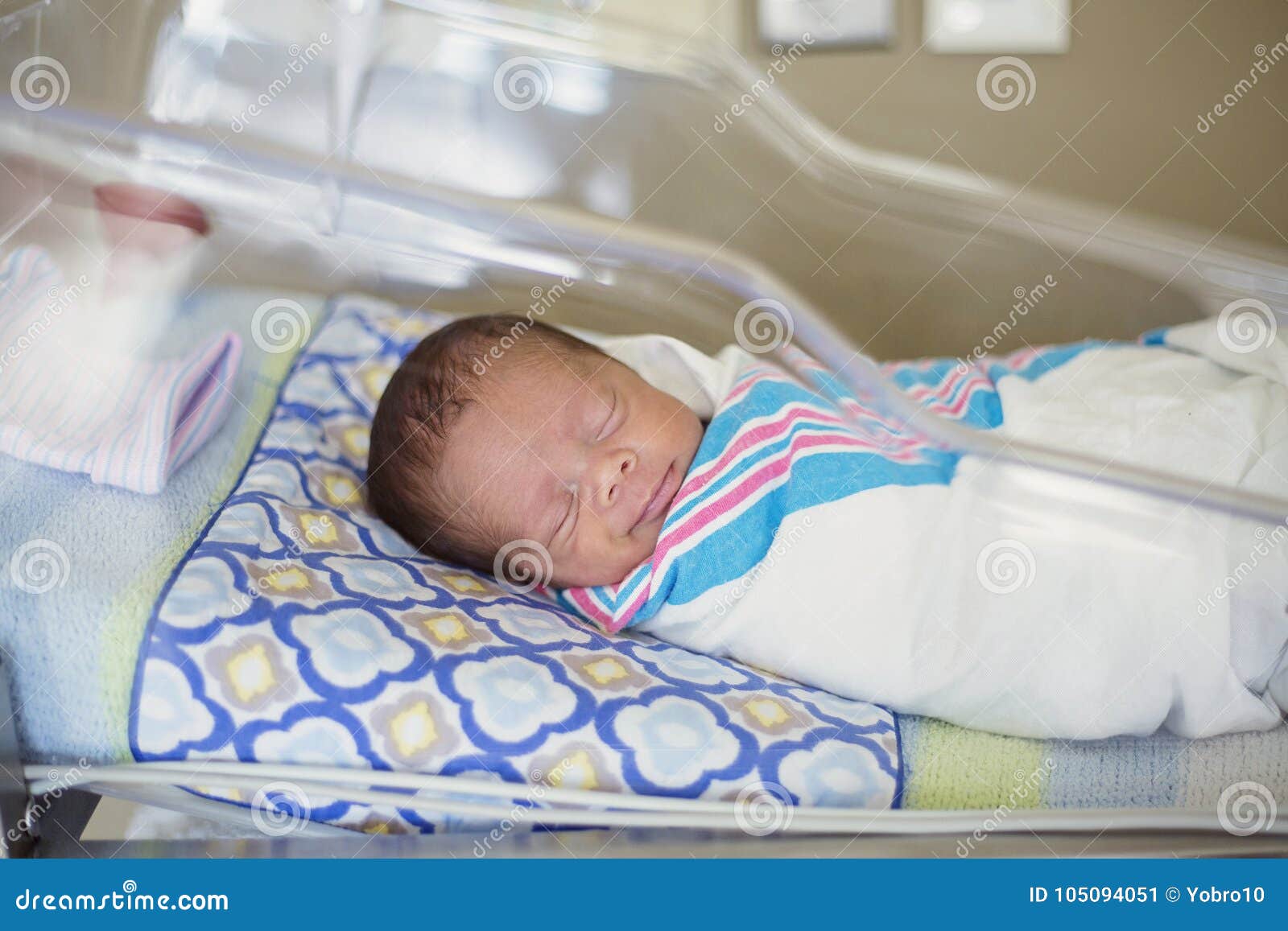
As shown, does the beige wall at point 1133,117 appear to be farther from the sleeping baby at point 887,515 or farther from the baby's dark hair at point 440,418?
Result: the baby's dark hair at point 440,418

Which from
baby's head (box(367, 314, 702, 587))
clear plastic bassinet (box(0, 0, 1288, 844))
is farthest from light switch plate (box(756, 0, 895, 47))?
baby's head (box(367, 314, 702, 587))

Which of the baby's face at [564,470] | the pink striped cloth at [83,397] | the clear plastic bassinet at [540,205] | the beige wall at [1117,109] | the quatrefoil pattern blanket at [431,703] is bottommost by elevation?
the quatrefoil pattern blanket at [431,703]

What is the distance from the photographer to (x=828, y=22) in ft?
4.23

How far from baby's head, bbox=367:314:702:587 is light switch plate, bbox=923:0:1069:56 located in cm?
60

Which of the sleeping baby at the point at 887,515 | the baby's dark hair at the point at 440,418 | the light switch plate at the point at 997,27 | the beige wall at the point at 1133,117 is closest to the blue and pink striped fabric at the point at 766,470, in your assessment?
the sleeping baby at the point at 887,515

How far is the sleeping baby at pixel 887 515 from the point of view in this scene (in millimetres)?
789

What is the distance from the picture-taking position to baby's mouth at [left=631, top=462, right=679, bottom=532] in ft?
Answer: 3.12

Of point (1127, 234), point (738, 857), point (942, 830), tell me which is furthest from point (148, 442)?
point (1127, 234)

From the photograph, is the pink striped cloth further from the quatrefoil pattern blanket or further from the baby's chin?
the baby's chin

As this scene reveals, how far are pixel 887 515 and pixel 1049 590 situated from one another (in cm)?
13

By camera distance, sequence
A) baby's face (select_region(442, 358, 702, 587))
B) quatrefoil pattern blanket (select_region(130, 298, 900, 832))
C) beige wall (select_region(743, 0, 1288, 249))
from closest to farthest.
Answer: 1. quatrefoil pattern blanket (select_region(130, 298, 900, 832))
2. baby's face (select_region(442, 358, 702, 587))
3. beige wall (select_region(743, 0, 1288, 249))

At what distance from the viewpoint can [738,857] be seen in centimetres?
70

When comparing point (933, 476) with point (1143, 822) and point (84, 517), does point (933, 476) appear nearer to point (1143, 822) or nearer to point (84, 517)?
point (1143, 822)
